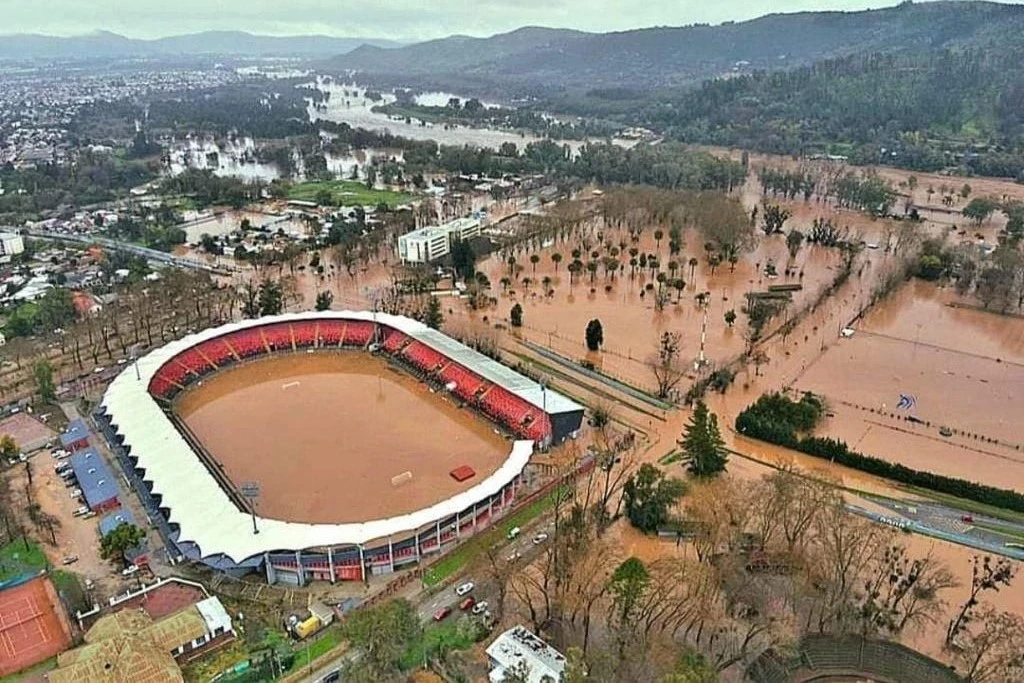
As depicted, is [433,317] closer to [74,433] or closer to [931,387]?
[74,433]

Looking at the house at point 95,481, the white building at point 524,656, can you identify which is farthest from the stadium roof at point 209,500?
the white building at point 524,656


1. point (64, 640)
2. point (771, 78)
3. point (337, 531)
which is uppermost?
point (771, 78)

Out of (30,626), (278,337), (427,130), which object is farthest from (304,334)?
(427,130)

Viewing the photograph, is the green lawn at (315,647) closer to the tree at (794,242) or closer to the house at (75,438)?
the house at (75,438)

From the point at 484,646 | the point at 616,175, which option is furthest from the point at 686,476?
the point at 616,175

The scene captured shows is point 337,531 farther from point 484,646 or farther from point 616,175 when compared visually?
point 616,175

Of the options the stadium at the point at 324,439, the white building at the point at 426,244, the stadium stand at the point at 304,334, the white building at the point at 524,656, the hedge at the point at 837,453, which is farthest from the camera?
the white building at the point at 426,244

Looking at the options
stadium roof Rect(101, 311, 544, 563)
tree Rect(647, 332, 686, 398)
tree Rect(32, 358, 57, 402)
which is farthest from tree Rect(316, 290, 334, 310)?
tree Rect(647, 332, 686, 398)
